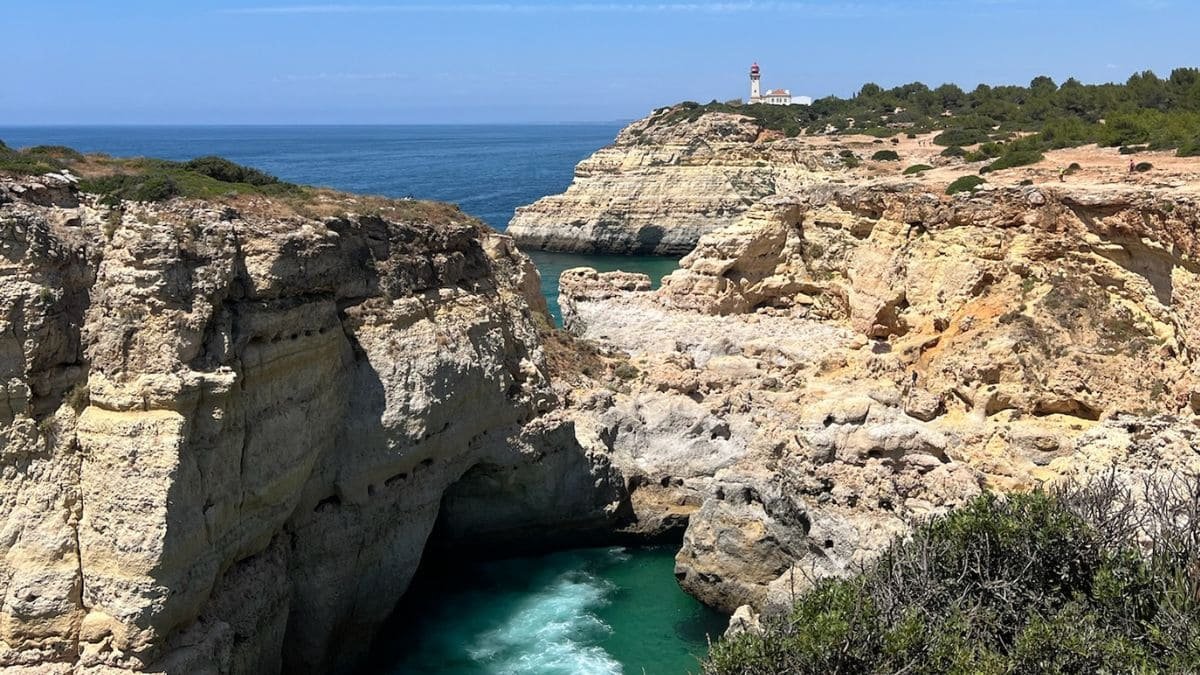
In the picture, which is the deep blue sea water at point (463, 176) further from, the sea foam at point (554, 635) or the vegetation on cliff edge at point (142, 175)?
the vegetation on cliff edge at point (142, 175)

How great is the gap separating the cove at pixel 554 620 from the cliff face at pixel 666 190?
4460cm

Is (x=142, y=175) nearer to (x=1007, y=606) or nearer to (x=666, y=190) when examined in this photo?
(x=1007, y=606)

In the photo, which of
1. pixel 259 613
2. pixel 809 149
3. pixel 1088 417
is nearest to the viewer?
pixel 259 613

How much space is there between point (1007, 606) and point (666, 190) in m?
58.8

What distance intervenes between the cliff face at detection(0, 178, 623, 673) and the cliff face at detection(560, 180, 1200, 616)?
508 centimetres

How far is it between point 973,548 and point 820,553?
5.44 meters

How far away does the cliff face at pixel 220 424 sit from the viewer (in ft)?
41.4

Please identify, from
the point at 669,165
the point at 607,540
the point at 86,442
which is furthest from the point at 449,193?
the point at 86,442

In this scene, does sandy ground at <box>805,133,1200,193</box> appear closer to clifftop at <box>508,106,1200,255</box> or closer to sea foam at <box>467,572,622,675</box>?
clifftop at <box>508,106,1200,255</box>

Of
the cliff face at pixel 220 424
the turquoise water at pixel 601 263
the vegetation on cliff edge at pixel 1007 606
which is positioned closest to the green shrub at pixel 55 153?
the cliff face at pixel 220 424

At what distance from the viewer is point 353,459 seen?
54.5ft

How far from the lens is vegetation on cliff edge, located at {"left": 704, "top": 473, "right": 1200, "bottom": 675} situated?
9391 millimetres

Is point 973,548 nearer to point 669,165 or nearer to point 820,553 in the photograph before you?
point 820,553

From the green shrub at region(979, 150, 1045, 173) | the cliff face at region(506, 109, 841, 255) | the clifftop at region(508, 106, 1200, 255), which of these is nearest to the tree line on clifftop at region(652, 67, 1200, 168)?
the green shrub at region(979, 150, 1045, 173)
